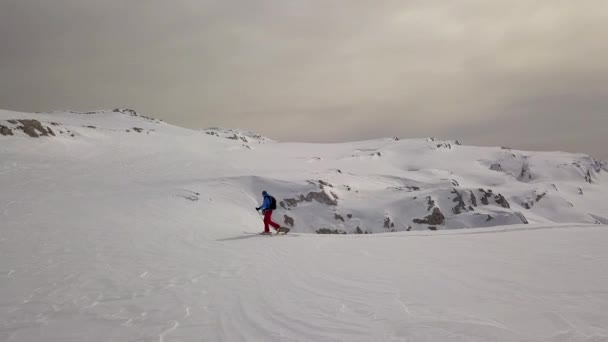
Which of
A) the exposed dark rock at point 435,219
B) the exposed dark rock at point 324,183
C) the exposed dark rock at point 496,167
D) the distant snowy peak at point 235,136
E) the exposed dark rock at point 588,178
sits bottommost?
the exposed dark rock at point 435,219

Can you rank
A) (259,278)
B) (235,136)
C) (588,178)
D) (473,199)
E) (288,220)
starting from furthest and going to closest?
(588,178) → (235,136) → (473,199) → (288,220) → (259,278)

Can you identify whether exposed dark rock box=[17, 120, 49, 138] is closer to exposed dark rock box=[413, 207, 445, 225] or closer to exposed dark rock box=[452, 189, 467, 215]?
exposed dark rock box=[413, 207, 445, 225]

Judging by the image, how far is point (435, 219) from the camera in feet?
143

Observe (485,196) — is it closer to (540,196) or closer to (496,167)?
(540,196)

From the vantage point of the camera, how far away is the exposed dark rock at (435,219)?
4300 centimetres

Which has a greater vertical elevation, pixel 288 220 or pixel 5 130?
pixel 5 130

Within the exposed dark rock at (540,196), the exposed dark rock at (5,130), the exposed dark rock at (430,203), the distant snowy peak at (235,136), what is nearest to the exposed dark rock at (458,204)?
the exposed dark rock at (430,203)

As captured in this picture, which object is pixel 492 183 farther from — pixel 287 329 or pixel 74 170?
pixel 287 329

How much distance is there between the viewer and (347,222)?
133 ft

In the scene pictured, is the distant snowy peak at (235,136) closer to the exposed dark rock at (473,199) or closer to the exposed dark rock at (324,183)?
the exposed dark rock at (324,183)

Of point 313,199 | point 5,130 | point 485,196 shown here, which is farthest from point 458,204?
point 5,130

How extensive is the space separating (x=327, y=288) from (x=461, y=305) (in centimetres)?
253

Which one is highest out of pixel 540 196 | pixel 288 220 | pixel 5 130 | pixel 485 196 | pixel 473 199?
pixel 5 130

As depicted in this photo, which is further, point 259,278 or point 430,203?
point 430,203
